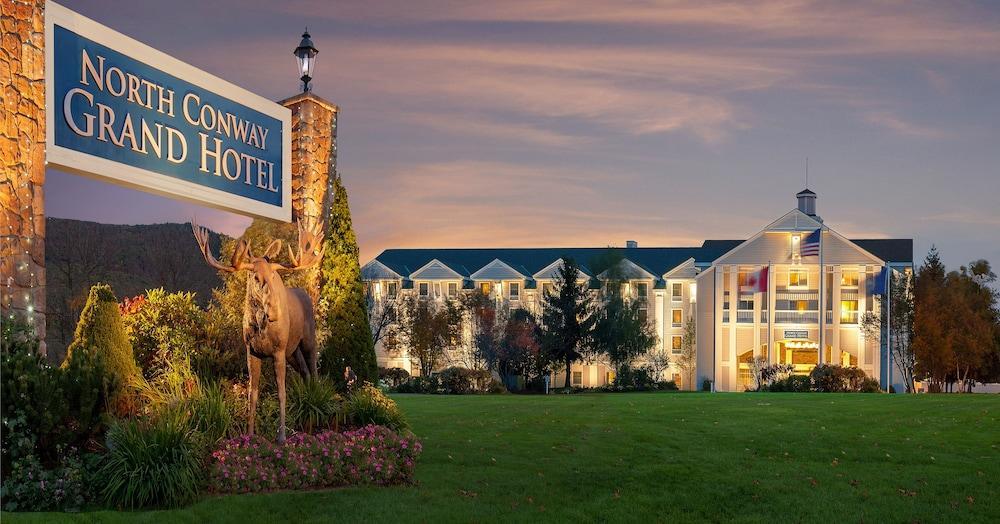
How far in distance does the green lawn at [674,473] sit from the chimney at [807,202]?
128 ft

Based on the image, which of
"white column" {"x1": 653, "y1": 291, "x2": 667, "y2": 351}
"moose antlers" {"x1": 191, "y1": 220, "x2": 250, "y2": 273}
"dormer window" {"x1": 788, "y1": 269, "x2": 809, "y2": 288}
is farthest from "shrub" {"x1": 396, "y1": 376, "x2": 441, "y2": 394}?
"moose antlers" {"x1": 191, "y1": 220, "x2": 250, "y2": 273}

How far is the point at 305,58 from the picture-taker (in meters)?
16.8

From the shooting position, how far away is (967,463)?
17.1 metres

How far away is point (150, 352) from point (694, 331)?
2135 inches

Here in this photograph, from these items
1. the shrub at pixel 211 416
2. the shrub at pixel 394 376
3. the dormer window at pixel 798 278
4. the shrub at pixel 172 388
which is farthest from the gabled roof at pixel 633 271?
the shrub at pixel 211 416

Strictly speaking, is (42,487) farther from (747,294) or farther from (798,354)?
(798,354)

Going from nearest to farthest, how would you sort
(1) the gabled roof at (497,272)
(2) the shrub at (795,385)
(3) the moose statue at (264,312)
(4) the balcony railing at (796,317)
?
(3) the moose statue at (264,312) < (2) the shrub at (795,385) < (4) the balcony railing at (796,317) < (1) the gabled roof at (497,272)

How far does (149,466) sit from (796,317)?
56.2 meters

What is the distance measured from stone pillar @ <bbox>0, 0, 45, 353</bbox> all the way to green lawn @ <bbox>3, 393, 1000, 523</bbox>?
269 cm

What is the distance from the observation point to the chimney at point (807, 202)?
62219mm

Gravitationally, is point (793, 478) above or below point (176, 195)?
below

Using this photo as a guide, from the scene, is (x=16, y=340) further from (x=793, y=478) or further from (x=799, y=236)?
(x=799, y=236)

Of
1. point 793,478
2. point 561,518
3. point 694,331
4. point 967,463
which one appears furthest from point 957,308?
point 561,518

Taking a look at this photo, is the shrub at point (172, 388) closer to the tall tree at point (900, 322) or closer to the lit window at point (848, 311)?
the tall tree at point (900, 322)
